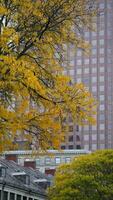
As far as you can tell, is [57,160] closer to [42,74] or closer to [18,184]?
[18,184]

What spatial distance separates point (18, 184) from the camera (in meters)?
57.8

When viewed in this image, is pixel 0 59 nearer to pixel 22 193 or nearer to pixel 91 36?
pixel 22 193

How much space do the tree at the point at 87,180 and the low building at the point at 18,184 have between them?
4.30 meters

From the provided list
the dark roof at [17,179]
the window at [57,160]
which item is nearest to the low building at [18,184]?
the dark roof at [17,179]

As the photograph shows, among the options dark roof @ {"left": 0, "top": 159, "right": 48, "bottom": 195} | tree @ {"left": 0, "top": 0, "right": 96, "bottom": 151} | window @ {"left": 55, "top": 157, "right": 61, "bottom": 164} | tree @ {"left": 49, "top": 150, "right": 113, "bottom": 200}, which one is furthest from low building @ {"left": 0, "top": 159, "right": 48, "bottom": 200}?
window @ {"left": 55, "top": 157, "right": 61, "bottom": 164}

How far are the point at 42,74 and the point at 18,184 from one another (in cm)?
4131

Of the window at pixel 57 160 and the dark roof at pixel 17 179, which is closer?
the dark roof at pixel 17 179

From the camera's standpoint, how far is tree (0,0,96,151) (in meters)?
16.8

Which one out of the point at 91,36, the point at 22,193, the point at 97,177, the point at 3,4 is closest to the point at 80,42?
the point at 3,4

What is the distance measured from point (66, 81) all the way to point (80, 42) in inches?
96.1

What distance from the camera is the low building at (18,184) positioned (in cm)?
5478

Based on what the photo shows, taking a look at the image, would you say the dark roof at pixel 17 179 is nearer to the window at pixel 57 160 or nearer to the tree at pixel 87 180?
the tree at pixel 87 180

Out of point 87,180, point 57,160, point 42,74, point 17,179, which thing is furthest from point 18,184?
point 57,160

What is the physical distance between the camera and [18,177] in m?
60.5
